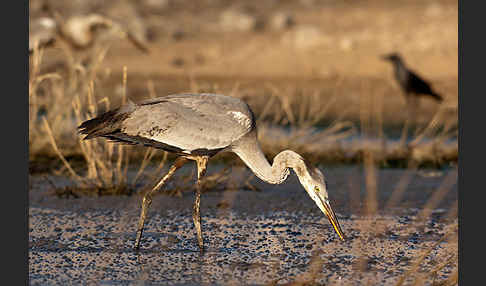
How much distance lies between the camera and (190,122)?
5.25 metres

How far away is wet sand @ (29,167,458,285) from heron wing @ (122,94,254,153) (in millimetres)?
738

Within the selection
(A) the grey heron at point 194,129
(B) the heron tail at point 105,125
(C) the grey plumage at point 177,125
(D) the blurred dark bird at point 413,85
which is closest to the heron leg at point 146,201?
(A) the grey heron at point 194,129

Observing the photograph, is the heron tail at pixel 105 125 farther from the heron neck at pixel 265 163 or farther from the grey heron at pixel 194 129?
the heron neck at pixel 265 163

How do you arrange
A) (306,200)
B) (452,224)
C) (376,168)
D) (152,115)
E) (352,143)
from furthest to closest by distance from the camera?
1. (352,143)
2. (376,168)
3. (306,200)
4. (452,224)
5. (152,115)

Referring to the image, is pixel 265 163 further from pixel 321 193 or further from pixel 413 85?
pixel 413 85

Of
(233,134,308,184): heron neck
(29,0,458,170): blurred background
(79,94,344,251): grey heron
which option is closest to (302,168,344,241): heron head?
(79,94,344,251): grey heron

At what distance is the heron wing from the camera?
17.1 ft

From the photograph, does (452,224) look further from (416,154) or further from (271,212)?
(416,154)

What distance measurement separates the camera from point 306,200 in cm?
695

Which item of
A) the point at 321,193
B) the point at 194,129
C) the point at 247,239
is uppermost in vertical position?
the point at 194,129

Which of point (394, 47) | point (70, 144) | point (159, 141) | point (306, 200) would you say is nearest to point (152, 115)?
point (159, 141)

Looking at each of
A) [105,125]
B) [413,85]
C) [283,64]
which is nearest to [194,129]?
[105,125]

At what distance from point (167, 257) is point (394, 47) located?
10.8m

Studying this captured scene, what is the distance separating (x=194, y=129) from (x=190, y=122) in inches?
2.0
